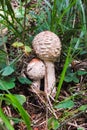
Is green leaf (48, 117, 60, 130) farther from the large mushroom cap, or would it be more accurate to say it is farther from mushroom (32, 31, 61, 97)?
the large mushroom cap

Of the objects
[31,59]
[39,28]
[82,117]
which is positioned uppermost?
[39,28]

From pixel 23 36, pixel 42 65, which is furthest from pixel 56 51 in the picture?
pixel 23 36

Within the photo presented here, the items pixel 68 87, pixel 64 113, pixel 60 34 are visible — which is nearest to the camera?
pixel 64 113

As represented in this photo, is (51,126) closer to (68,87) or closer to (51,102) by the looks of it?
(51,102)

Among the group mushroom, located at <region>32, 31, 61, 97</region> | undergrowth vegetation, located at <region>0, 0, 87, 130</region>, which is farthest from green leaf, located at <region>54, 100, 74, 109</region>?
mushroom, located at <region>32, 31, 61, 97</region>

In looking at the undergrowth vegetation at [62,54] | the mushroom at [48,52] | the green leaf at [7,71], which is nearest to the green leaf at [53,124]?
the undergrowth vegetation at [62,54]

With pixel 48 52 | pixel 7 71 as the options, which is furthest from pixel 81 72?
pixel 7 71

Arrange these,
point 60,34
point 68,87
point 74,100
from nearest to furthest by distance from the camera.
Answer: point 74,100 < point 68,87 < point 60,34
